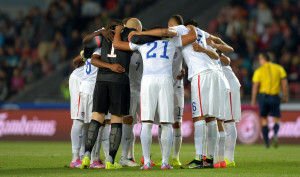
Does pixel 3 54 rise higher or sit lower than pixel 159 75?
higher

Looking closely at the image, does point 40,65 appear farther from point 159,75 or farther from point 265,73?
point 159,75

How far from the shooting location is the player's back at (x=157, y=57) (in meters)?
10.4

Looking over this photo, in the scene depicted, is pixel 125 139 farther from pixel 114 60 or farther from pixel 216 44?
pixel 216 44

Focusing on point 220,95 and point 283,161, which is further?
point 283,161

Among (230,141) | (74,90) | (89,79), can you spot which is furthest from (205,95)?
(74,90)

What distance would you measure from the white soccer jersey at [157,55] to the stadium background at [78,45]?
10.1m

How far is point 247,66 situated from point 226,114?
35.9ft

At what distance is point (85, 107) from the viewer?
11.4 metres

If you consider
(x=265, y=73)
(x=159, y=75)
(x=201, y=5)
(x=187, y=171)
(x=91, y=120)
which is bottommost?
(x=187, y=171)

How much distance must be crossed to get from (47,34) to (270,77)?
41.0 feet

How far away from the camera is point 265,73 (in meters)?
18.0

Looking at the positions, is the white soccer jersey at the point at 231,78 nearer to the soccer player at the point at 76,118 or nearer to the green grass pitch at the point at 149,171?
the green grass pitch at the point at 149,171

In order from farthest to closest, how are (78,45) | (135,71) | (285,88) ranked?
(78,45)
(285,88)
(135,71)

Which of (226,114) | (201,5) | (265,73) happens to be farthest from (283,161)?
(201,5)
